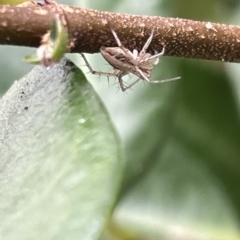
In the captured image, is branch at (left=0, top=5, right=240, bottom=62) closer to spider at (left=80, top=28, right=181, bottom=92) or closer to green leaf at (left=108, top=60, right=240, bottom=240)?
spider at (left=80, top=28, right=181, bottom=92)

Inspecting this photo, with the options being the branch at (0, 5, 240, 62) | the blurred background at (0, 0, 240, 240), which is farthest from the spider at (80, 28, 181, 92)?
the blurred background at (0, 0, 240, 240)

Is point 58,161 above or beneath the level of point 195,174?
above

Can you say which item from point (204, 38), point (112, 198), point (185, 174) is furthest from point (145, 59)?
point (185, 174)

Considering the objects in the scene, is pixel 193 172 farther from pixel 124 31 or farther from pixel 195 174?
pixel 124 31

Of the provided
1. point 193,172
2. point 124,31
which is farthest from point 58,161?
point 193,172

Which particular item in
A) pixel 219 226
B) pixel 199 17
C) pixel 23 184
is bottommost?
pixel 219 226

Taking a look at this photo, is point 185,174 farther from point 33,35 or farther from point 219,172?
point 33,35

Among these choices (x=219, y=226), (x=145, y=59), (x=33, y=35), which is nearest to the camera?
(x=33, y=35)

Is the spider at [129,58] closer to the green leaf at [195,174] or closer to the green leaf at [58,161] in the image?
the green leaf at [58,161]
